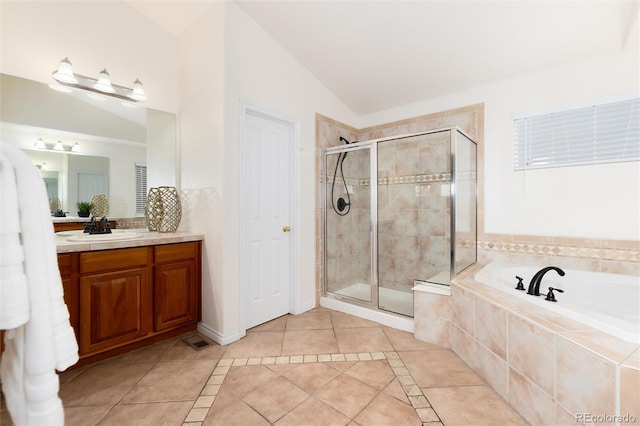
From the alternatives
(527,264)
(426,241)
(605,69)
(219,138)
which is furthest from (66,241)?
(605,69)

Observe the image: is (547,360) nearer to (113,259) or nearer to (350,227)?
(350,227)

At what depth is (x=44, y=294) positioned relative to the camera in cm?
71

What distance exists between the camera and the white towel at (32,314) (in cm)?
69

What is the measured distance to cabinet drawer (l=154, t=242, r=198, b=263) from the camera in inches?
86.8

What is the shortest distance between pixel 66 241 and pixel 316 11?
8.22 ft

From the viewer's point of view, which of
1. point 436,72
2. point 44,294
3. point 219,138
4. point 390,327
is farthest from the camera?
point 436,72

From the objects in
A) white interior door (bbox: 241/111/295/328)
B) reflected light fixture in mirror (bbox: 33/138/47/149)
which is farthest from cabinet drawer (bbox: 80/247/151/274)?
reflected light fixture in mirror (bbox: 33/138/47/149)

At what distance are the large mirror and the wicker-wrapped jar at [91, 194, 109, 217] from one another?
34 mm

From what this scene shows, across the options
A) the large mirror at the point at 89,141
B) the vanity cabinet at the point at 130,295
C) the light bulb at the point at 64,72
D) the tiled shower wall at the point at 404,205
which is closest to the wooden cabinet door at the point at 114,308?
the vanity cabinet at the point at 130,295

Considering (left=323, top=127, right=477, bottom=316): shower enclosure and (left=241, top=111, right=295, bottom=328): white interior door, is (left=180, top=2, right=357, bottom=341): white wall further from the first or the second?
(left=323, top=127, right=477, bottom=316): shower enclosure

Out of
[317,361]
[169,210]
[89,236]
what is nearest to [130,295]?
[89,236]

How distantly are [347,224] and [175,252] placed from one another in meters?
1.77

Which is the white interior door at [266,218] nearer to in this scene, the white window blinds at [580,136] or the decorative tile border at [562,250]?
the decorative tile border at [562,250]

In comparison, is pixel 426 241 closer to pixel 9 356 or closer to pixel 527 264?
pixel 527 264
